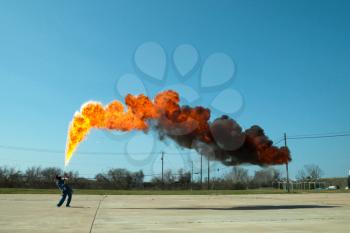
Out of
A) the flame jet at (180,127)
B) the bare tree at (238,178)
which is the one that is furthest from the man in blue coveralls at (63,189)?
the bare tree at (238,178)

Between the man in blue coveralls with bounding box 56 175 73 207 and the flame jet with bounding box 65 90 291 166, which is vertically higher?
the flame jet with bounding box 65 90 291 166

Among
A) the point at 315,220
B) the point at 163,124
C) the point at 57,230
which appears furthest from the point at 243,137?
the point at 57,230

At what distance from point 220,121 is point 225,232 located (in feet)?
45.5

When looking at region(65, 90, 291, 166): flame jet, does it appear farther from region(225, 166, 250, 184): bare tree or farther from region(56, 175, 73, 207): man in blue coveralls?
region(225, 166, 250, 184): bare tree

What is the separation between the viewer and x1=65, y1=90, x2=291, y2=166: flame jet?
26094 millimetres

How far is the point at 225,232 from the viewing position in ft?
44.1

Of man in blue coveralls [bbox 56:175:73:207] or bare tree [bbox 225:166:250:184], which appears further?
bare tree [bbox 225:166:250:184]

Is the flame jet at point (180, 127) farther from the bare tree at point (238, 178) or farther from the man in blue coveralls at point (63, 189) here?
the bare tree at point (238, 178)

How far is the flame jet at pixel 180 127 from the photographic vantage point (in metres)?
26.1

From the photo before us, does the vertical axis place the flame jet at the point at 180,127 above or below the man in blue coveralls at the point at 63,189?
above

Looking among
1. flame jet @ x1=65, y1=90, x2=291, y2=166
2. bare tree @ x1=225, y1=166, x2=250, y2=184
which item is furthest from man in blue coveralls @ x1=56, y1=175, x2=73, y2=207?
bare tree @ x1=225, y1=166, x2=250, y2=184

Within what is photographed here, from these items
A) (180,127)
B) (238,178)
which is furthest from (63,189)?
(238,178)

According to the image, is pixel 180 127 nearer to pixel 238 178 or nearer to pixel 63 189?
pixel 63 189

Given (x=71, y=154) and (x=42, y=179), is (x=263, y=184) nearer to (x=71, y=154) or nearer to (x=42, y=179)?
(x=42, y=179)
